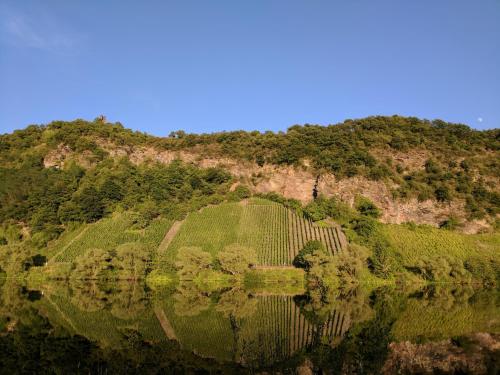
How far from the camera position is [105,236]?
69.4 metres

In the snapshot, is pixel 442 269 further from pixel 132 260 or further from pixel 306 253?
pixel 132 260

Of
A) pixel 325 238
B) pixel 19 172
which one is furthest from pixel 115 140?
pixel 325 238

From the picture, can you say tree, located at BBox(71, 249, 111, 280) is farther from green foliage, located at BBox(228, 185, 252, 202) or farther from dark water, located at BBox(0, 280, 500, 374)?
green foliage, located at BBox(228, 185, 252, 202)

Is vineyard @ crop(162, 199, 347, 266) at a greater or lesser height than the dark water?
greater

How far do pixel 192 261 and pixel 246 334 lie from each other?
32.2 m

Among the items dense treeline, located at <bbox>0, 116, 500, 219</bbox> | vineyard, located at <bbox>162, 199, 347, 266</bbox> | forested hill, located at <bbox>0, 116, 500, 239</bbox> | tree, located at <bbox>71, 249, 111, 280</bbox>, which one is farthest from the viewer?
dense treeline, located at <bbox>0, 116, 500, 219</bbox>

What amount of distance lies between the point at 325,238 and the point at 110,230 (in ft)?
109

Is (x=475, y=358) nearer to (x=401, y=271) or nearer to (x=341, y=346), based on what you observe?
(x=341, y=346)

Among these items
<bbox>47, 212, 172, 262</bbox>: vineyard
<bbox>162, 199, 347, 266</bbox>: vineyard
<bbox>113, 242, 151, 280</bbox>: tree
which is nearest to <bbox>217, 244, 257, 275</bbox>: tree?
<bbox>162, 199, 347, 266</bbox>: vineyard

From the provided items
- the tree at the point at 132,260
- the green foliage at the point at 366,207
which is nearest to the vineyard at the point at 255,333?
the tree at the point at 132,260

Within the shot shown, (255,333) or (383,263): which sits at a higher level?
(383,263)

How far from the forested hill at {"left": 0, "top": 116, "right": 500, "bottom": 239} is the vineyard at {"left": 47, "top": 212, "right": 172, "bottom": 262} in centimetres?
375

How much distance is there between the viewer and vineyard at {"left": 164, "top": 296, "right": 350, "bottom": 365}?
20.9 meters

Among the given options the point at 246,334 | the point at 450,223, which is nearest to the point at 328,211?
the point at 450,223
